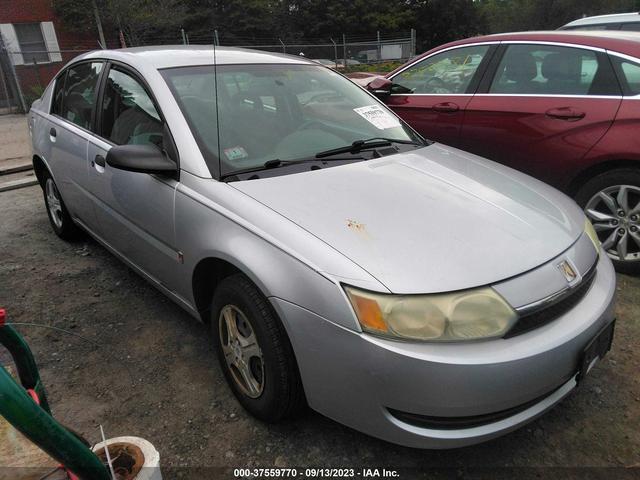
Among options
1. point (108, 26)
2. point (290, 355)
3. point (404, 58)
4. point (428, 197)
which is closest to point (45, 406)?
point (290, 355)

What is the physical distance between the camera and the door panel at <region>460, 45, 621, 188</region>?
3.36m

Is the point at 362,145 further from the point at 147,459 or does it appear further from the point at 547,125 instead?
the point at 147,459

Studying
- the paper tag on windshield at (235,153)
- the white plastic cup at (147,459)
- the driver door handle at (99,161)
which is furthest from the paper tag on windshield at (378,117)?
the white plastic cup at (147,459)

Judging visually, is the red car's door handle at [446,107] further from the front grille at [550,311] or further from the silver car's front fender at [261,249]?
the silver car's front fender at [261,249]

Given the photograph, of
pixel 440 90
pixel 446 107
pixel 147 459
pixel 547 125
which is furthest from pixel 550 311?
pixel 440 90

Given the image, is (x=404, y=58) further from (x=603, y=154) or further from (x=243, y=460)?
(x=243, y=460)

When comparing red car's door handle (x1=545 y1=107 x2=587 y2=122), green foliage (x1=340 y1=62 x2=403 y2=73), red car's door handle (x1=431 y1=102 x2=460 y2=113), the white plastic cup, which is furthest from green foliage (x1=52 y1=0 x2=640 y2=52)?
Answer: the white plastic cup

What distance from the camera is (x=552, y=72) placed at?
3643mm

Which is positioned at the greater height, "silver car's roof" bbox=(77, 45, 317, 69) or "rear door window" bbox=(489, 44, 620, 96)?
"silver car's roof" bbox=(77, 45, 317, 69)

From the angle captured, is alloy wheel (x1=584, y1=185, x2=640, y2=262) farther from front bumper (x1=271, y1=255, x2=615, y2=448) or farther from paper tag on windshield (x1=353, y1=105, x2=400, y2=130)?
front bumper (x1=271, y1=255, x2=615, y2=448)

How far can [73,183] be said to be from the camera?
3371mm

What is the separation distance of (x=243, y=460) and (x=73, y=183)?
232 cm

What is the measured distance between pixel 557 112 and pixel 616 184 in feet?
2.12

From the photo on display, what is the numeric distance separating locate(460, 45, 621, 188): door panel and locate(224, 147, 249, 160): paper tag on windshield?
225 centimetres
